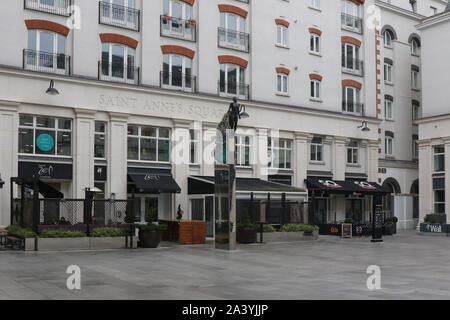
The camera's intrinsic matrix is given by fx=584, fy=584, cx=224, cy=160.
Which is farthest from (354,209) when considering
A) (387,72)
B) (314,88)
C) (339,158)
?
(387,72)

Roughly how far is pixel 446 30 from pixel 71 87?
2772 centimetres

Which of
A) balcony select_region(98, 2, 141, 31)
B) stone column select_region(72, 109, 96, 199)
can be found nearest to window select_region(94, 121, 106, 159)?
stone column select_region(72, 109, 96, 199)

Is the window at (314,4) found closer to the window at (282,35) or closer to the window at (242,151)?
the window at (282,35)

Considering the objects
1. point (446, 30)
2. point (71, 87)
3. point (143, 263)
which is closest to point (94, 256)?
point (143, 263)

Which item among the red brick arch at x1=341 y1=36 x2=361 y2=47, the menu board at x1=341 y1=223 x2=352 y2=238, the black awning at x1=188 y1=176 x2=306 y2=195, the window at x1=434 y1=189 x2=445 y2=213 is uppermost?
the red brick arch at x1=341 y1=36 x2=361 y2=47

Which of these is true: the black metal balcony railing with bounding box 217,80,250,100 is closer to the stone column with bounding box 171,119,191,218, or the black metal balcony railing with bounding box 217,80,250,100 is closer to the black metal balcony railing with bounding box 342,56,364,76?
the stone column with bounding box 171,119,191,218

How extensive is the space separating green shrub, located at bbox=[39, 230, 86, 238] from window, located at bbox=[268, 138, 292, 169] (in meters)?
17.1

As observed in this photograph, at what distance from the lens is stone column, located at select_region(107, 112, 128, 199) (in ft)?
102

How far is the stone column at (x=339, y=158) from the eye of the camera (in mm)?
40750

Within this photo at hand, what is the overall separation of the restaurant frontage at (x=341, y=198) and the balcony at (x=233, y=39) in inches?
387

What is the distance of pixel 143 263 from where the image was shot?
18672 millimetres

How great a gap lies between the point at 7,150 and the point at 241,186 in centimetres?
1226
